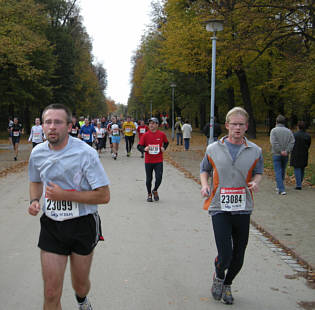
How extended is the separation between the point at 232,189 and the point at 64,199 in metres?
1.68

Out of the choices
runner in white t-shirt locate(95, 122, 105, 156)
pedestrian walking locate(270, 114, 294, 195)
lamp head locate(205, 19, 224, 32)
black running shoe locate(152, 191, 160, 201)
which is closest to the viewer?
black running shoe locate(152, 191, 160, 201)

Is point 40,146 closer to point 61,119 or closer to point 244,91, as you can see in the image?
point 61,119

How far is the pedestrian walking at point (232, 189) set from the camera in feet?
13.4

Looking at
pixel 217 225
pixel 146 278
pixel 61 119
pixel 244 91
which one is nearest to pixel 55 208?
pixel 61 119

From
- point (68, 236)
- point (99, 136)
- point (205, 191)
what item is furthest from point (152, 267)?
point (99, 136)

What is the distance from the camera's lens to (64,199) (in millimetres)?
3191

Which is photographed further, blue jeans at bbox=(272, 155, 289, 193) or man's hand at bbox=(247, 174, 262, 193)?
blue jeans at bbox=(272, 155, 289, 193)

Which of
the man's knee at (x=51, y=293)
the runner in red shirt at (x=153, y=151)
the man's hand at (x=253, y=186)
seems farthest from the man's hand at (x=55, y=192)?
the runner in red shirt at (x=153, y=151)

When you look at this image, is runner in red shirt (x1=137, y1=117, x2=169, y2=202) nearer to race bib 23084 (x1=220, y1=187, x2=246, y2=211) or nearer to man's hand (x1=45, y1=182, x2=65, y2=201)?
race bib 23084 (x1=220, y1=187, x2=246, y2=211)

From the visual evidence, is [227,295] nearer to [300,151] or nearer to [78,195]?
[78,195]

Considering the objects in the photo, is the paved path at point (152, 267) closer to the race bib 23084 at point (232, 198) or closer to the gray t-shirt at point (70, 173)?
the race bib 23084 at point (232, 198)

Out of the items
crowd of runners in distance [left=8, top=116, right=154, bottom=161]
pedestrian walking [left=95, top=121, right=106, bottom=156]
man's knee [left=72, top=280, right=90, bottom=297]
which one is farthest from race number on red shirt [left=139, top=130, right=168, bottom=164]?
pedestrian walking [left=95, top=121, right=106, bottom=156]

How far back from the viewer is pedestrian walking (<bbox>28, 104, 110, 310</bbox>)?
126 inches

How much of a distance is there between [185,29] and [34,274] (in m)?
26.3
